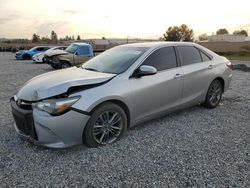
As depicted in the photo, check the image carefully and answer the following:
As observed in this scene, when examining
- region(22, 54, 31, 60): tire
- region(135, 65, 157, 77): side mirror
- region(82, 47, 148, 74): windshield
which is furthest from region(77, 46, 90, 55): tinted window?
region(22, 54, 31, 60): tire

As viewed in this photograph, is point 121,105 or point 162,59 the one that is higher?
point 162,59

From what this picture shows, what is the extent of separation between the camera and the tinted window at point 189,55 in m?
5.39

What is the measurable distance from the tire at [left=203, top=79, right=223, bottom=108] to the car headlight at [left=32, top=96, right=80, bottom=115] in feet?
11.2

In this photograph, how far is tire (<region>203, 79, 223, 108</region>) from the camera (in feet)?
19.6

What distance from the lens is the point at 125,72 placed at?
4.36m

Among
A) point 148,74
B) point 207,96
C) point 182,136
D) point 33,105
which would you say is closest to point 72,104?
point 33,105

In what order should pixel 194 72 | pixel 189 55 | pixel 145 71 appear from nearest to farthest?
1. pixel 145 71
2. pixel 194 72
3. pixel 189 55

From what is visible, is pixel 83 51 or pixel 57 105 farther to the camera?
pixel 83 51

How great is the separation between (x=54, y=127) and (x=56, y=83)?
0.72 metres

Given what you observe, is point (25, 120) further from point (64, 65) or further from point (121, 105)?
point (64, 65)

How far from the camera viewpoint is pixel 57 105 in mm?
3641

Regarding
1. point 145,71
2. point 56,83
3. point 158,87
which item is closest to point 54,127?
point 56,83

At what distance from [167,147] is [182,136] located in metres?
0.55

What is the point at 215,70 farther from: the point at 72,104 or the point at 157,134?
the point at 72,104
